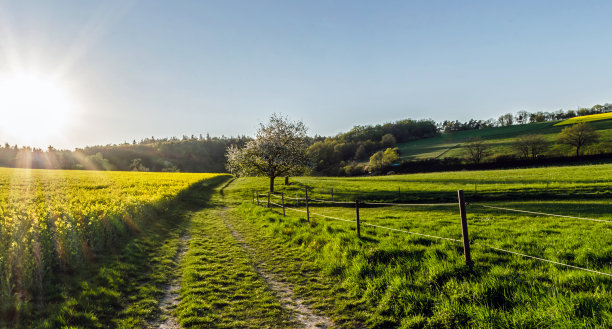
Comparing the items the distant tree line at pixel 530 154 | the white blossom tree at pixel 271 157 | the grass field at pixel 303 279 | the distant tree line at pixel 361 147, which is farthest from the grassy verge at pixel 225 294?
the distant tree line at pixel 530 154

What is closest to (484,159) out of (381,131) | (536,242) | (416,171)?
(416,171)

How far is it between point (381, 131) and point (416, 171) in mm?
64698

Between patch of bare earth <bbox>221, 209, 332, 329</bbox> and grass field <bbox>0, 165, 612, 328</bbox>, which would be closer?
grass field <bbox>0, 165, 612, 328</bbox>

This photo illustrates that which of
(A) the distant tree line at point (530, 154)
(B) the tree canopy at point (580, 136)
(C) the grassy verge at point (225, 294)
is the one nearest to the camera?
(C) the grassy verge at point (225, 294)

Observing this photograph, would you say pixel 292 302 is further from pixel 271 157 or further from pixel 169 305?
pixel 271 157

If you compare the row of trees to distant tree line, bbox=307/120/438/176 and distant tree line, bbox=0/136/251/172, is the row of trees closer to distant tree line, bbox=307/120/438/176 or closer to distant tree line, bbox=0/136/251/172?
distant tree line, bbox=307/120/438/176

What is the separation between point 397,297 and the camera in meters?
6.40

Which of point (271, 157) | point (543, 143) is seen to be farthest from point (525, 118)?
point (271, 157)

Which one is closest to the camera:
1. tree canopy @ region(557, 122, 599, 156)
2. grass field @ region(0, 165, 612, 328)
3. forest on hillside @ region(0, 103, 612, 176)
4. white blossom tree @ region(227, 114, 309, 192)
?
grass field @ region(0, 165, 612, 328)

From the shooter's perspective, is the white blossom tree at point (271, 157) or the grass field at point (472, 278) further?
the white blossom tree at point (271, 157)

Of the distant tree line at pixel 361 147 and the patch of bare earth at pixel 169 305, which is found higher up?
the distant tree line at pixel 361 147

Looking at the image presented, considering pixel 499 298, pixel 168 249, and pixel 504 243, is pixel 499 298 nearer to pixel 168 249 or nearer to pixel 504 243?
pixel 504 243

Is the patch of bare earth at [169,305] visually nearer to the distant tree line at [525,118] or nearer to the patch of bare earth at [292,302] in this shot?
the patch of bare earth at [292,302]

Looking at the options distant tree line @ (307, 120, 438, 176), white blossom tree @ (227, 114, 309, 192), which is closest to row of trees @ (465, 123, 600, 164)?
distant tree line @ (307, 120, 438, 176)
